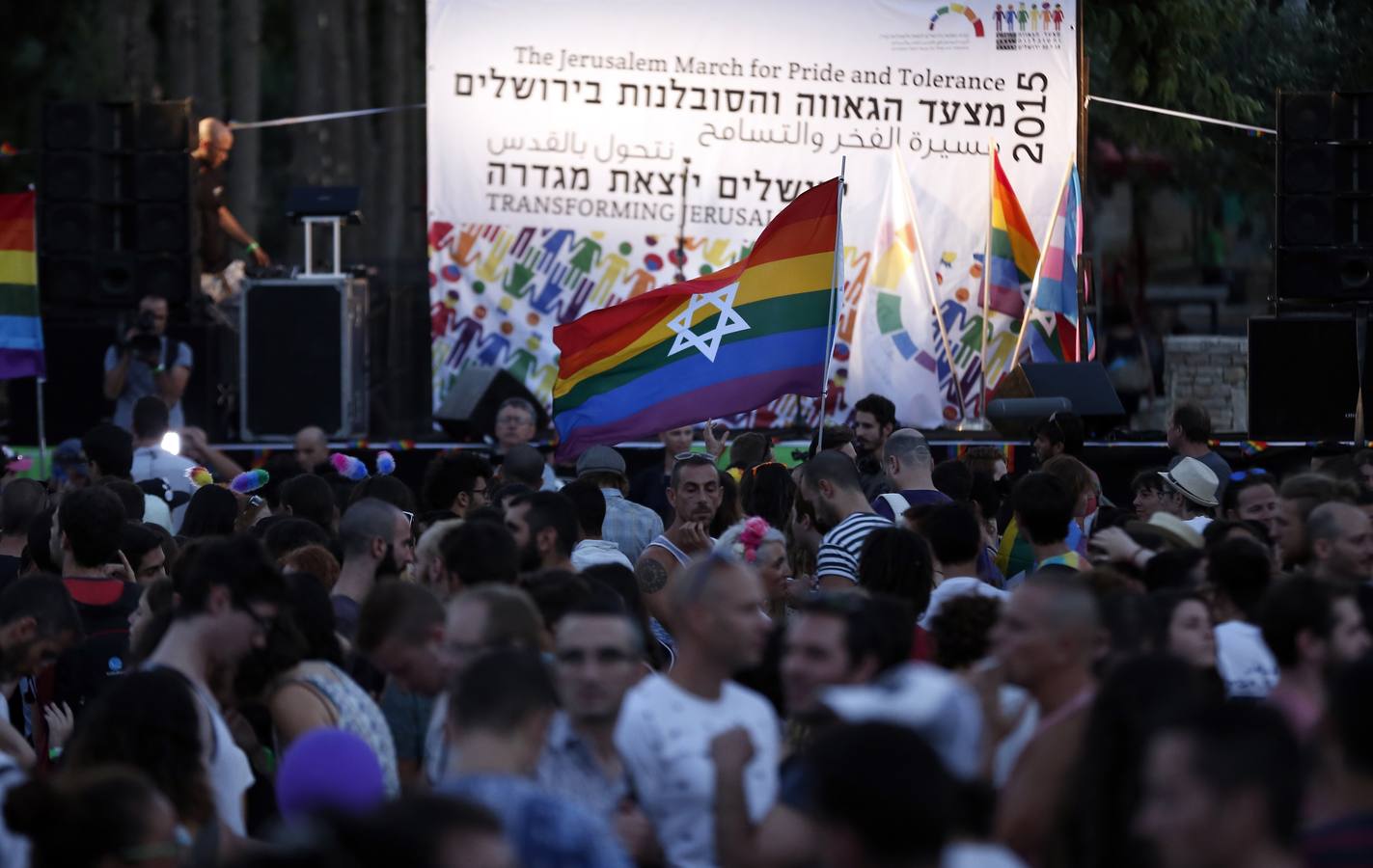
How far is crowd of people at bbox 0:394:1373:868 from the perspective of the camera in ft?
11.8

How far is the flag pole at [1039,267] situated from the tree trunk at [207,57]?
11656 mm

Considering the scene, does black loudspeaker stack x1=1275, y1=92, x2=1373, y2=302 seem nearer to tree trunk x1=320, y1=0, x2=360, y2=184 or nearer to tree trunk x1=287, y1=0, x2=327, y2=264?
tree trunk x1=287, y1=0, x2=327, y2=264

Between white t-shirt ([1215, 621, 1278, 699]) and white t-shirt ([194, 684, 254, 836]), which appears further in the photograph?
white t-shirt ([1215, 621, 1278, 699])

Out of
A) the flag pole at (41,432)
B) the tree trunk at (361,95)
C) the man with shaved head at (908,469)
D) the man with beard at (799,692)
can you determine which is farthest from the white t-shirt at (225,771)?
→ the tree trunk at (361,95)

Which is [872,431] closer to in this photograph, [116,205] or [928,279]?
[928,279]

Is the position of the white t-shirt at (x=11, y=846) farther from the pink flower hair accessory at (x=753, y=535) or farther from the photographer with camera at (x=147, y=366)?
the photographer with camera at (x=147, y=366)

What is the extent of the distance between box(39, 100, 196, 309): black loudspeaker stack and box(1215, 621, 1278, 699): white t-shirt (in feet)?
35.5

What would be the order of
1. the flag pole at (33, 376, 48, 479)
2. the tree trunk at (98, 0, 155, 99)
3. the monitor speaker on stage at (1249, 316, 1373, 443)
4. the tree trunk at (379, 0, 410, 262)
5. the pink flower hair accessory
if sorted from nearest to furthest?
the pink flower hair accessory, the monitor speaker on stage at (1249, 316, 1373, 443), the flag pole at (33, 376, 48, 479), the tree trunk at (98, 0, 155, 99), the tree trunk at (379, 0, 410, 262)

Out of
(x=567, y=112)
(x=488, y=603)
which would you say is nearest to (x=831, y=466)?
(x=488, y=603)

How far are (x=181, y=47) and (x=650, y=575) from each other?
17825 millimetres

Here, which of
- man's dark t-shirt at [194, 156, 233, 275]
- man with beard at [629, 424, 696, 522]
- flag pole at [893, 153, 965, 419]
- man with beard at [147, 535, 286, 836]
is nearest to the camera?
man with beard at [147, 535, 286, 836]

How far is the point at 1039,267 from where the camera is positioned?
595 inches

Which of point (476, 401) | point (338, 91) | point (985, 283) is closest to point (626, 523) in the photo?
point (476, 401)

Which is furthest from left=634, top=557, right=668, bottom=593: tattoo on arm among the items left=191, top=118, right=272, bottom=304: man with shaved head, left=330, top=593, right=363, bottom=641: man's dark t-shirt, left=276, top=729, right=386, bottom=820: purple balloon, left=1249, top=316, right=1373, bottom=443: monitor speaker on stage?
left=191, top=118, right=272, bottom=304: man with shaved head
